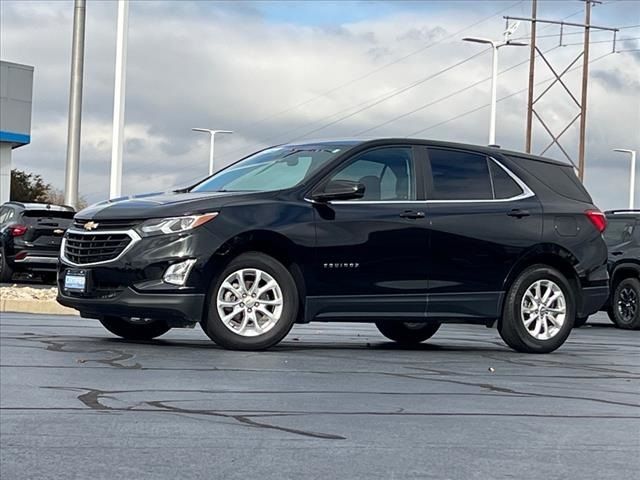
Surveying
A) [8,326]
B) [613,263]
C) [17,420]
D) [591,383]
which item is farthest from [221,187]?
[613,263]

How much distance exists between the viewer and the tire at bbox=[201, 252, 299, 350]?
9.64 metres

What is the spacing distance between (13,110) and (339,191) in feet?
126

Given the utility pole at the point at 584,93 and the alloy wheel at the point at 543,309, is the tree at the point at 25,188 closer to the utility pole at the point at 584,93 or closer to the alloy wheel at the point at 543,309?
the utility pole at the point at 584,93

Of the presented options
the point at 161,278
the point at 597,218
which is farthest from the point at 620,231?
the point at 161,278

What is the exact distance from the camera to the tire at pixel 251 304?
9641mm

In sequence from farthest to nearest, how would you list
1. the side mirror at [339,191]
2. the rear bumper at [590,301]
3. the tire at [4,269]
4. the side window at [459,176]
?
the tire at [4,269], the rear bumper at [590,301], the side window at [459,176], the side mirror at [339,191]

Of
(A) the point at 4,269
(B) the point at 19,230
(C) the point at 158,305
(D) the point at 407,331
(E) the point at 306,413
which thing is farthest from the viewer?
(A) the point at 4,269

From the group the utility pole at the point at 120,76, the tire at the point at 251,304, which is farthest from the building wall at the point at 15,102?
the tire at the point at 251,304

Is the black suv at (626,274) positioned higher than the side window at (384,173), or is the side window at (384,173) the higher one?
the side window at (384,173)

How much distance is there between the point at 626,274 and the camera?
59.6 ft

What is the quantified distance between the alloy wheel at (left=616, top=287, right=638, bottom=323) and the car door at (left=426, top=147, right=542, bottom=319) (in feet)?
24.6

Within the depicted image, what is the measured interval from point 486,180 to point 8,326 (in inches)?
195

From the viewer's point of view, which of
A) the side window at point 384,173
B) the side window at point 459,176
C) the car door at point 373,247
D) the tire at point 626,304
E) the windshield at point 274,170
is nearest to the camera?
the car door at point 373,247

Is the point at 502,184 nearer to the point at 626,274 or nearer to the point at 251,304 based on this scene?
the point at 251,304
